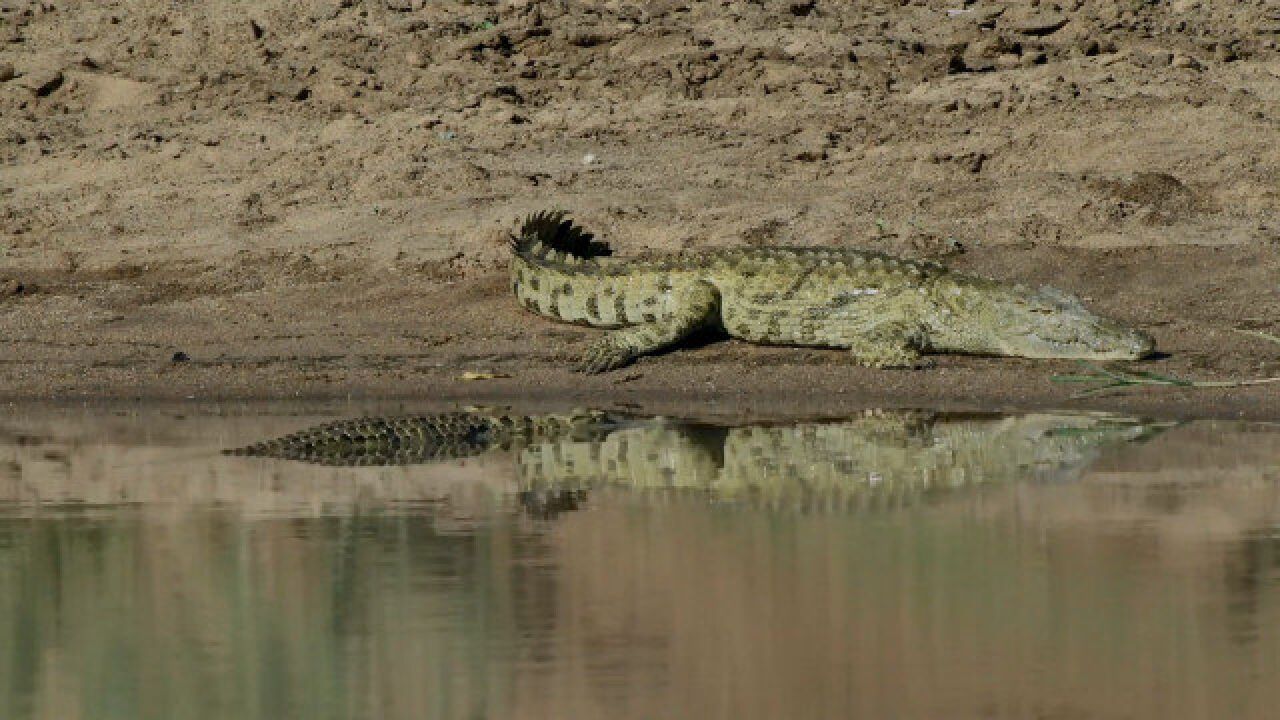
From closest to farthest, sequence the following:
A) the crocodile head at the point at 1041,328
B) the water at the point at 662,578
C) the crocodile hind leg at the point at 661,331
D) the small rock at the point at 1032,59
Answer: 1. the water at the point at 662,578
2. the crocodile head at the point at 1041,328
3. the crocodile hind leg at the point at 661,331
4. the small rock at the point at 1032,59

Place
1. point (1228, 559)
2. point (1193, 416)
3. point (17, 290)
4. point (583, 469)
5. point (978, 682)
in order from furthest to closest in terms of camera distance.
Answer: point (17, 290) < point (1193, 416) < point (583, 469) < point (1228, 559) < point (978, 682)

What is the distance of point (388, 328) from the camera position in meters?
13.1

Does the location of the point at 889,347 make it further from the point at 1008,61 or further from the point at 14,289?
the point at 14,289

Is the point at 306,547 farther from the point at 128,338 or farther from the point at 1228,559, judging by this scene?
the point at 128,338

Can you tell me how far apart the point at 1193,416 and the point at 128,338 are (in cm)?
618

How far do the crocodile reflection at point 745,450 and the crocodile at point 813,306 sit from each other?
1429mm

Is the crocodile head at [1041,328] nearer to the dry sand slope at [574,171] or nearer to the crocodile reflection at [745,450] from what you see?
the dry sand slope at [574,171]

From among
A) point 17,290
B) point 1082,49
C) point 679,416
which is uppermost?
point 1082,49

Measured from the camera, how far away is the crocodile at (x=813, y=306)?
12.1 metres

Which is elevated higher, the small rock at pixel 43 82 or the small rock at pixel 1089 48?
the small rock at pixel 43 82

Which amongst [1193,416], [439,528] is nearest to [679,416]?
[1193,416]

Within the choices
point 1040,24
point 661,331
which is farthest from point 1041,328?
point 1040,24

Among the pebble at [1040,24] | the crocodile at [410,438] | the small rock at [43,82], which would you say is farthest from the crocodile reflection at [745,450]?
the small rock at [43,82]

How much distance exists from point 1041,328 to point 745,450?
299 cm
